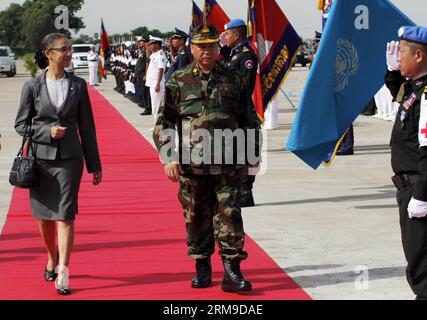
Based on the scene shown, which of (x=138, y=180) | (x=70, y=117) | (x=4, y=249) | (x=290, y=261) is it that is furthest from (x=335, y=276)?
(x=138, y=180)

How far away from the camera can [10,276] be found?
7.21 metres

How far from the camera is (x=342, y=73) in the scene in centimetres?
878

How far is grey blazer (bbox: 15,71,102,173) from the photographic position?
6680 mm

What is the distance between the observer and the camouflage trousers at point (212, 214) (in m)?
6.64

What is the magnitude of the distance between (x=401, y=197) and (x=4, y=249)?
386 centimetres

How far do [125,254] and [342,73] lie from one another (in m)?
2.51

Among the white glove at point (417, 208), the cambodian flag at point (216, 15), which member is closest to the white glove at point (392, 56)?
the white glove at point (417, 208)

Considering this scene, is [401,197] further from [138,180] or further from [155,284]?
[138,180]

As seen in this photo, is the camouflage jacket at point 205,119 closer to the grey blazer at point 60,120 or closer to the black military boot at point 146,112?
the grey blazer at point 60,120

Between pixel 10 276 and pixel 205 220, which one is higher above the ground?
pixel 205 220

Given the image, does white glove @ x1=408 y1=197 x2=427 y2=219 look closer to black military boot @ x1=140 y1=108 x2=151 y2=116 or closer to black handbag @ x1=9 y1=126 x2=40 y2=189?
black handbag @ x1=9 y1=126 x2=40 y2=189

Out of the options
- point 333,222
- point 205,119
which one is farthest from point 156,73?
point 205,119

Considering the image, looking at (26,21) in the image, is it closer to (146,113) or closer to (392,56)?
(146,113)

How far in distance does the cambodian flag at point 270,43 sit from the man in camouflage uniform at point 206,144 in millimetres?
5396
